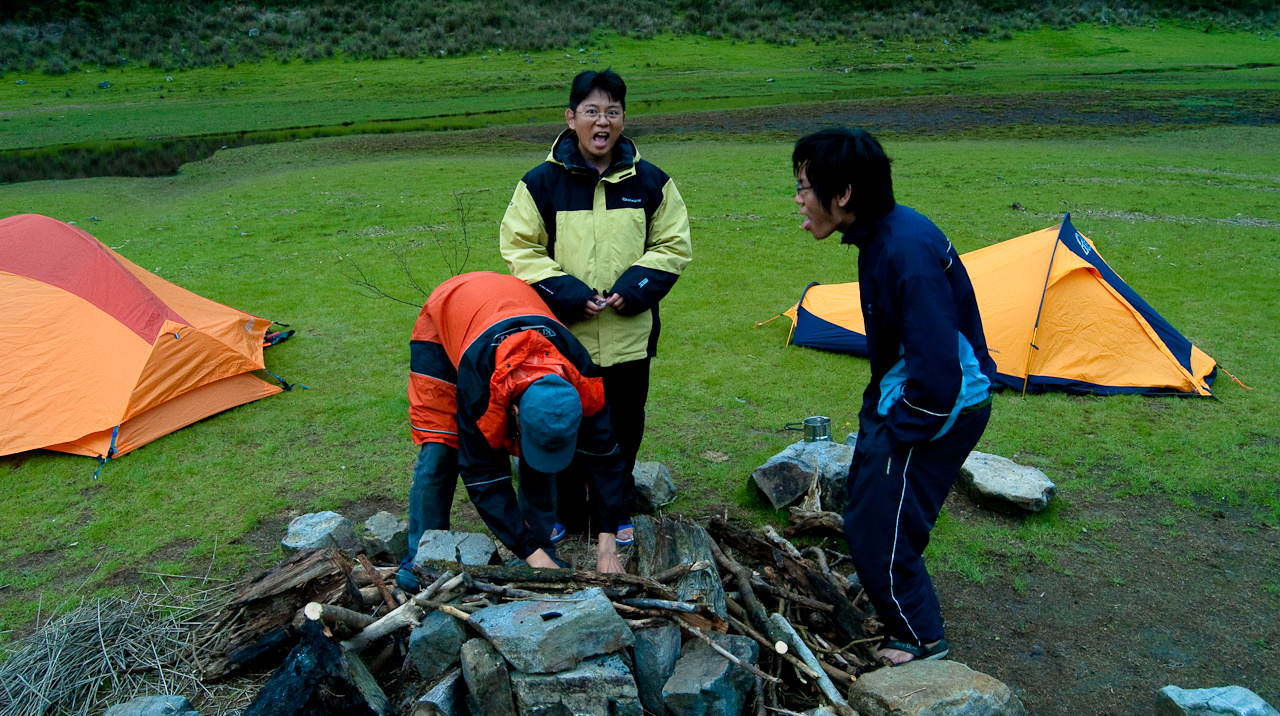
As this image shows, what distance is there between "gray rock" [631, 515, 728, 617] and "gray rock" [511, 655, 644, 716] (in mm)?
520

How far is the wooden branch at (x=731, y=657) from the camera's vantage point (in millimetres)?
2871

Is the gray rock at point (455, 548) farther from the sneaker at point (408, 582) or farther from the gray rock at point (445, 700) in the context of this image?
the gray rock at point (445, 700)

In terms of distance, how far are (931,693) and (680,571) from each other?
994mm

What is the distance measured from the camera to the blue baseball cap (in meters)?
2.96

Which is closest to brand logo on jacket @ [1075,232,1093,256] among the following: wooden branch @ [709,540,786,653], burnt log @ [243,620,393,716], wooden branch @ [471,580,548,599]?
wooden branch @ [709,540,786,653]

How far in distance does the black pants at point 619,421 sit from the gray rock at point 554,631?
1.23 metres

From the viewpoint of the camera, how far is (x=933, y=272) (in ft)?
9.32

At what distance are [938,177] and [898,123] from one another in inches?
324

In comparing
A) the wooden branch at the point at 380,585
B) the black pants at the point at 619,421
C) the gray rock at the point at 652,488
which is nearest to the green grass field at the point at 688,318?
the gray rock at the point at 652,488

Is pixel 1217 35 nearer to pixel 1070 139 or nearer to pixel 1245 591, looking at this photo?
pixel 1070 139

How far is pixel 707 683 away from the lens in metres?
2.78

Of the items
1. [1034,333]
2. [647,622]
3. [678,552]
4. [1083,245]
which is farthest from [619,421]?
[1083,245]

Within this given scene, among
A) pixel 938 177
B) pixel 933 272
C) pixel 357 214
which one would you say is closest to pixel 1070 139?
pixel 938 177

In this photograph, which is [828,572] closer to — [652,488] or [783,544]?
[783,544]
